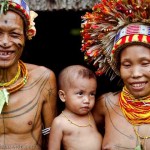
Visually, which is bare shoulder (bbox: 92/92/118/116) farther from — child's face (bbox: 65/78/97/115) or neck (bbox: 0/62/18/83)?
neck (bbox: 0/62/18/83)

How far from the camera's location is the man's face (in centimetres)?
392

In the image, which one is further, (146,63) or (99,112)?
(99,112)

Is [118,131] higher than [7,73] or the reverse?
the reverse

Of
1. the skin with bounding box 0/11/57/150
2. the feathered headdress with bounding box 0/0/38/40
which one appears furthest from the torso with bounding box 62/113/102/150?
the feathered headdress with bounding box 0/0/38/40

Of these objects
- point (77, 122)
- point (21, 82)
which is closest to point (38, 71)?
point (21, 82)

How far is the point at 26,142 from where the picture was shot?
4.09 meters

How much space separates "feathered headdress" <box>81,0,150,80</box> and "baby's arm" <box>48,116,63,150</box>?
1.85 ft

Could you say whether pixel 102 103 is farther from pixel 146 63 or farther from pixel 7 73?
pixel 7 73

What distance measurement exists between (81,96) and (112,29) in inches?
24.1

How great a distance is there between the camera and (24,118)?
408 centimetres

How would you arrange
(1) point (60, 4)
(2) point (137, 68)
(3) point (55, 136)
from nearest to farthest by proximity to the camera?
(2) point (137, 68) < (3) point (55, 136) < (1) point (60, 4)

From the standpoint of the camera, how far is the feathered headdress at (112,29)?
→ 12.7 ft

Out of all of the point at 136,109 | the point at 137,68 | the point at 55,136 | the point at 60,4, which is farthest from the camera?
the point at 60,4

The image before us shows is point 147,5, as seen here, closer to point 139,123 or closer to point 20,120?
point 139,123
